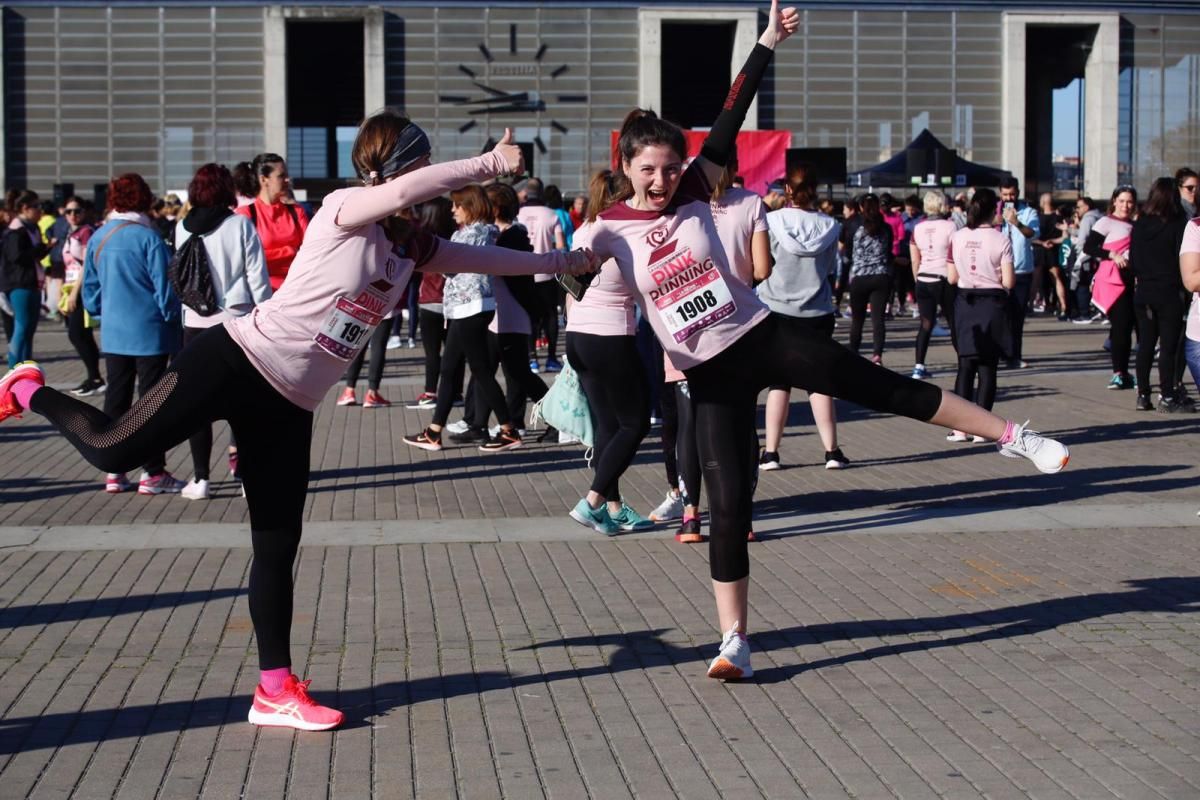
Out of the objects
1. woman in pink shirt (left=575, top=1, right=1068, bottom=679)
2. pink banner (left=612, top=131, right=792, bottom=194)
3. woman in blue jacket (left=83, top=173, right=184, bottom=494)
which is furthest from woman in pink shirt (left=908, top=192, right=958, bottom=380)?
woman in pink shirt (left=575, top=1, right=1068, bottom=679)

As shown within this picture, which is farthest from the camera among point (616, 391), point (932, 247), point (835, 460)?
point (932, 247)

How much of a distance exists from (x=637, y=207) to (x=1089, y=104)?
4800 cm

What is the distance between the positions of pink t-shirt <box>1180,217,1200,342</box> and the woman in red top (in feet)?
17.6

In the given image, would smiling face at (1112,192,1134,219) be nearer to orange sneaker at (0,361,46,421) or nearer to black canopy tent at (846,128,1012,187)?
orange sneaker at (0,361,46,421)

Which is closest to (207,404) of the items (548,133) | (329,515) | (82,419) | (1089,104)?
(82,419)

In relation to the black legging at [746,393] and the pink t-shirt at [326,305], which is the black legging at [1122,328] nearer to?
the black legging at [746,393]

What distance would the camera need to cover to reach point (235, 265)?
963cm

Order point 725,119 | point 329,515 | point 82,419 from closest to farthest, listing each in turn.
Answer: point 82,419
point 725,119
point 329,515

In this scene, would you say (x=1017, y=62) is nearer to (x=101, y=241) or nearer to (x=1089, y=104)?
(x=1089, y=104)

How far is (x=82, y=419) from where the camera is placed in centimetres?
540

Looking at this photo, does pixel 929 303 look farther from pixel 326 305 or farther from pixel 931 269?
pixel 326 305

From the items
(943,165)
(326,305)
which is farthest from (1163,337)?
(943,165)

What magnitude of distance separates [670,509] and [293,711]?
424cm

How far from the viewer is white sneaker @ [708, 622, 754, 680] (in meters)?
5.72
